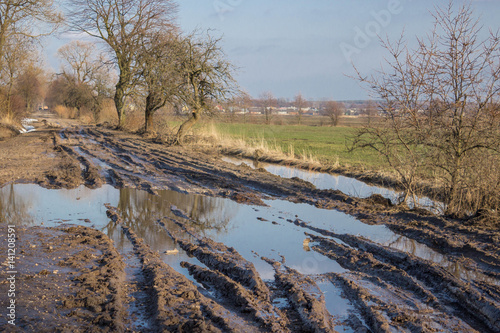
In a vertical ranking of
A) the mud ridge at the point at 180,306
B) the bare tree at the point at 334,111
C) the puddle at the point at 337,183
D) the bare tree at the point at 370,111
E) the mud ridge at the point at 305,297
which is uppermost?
the bare tree at the point at 334,111

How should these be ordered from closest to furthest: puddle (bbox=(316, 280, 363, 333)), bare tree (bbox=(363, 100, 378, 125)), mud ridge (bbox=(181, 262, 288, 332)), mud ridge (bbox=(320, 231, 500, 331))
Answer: mud ridge (bbox=(181, 262, 288, 332)) < puddle (bbox=(316, 280, 363, 333)) < mud ridge (bbox=(320, 231, 500, 331)) < bare tree (bbox=(363, 100, 378, 125))

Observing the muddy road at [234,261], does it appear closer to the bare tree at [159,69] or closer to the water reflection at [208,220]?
the water reflection at [208,220]

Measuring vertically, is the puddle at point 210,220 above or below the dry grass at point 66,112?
below

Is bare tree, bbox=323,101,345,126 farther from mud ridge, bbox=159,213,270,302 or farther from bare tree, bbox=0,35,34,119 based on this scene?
mud ridge, bbox=159,213,270,302

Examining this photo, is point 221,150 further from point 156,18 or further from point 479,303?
point 479,303

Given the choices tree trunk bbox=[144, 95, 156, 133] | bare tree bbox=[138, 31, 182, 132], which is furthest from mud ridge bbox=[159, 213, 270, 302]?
tree trunk bbox=[144, 95, 156, 133]

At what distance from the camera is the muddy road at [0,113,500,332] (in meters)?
4.04

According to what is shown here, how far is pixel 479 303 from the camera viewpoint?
4602 mm

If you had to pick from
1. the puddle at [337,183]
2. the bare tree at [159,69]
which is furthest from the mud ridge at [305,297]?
the bare tree at [159,69]

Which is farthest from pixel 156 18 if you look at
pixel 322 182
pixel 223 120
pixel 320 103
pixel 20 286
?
pixel 320 103

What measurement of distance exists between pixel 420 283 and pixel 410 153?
484 cm

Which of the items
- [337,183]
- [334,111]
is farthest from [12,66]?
[334,111]

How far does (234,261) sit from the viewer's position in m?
5.62

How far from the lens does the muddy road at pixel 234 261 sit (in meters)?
4.04
